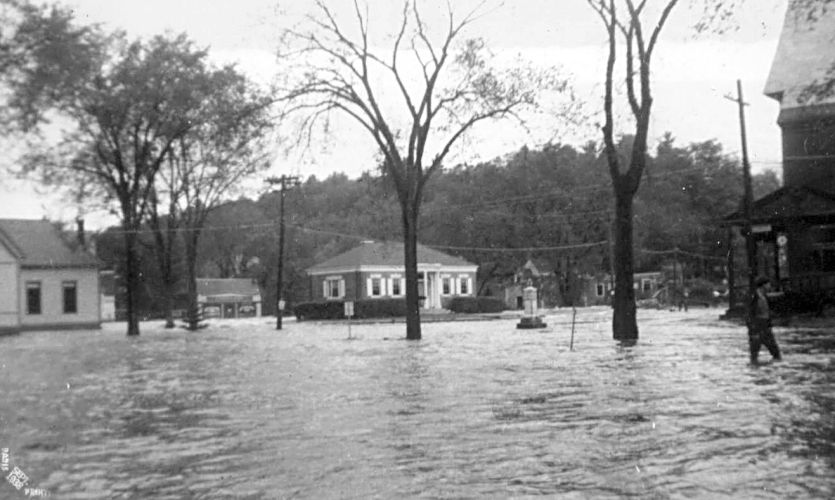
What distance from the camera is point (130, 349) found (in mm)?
34531

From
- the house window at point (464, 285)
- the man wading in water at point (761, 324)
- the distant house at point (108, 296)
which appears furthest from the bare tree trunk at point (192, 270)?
the man wading in water at point (761, 324)

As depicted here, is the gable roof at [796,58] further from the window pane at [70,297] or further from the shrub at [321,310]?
the window pane at [70,297]

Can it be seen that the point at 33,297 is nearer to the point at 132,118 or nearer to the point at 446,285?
the point at 132,118

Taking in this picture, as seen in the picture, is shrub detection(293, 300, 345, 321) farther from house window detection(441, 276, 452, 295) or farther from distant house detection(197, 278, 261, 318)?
distant house detection(197, 278, 261, 318)

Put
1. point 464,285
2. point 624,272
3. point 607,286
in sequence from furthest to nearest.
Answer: point 607,286 → point 464,285 → point 624,272

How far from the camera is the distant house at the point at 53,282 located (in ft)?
206

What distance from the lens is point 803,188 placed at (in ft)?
124

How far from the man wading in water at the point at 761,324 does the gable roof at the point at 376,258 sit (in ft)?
188

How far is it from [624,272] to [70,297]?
45.3m

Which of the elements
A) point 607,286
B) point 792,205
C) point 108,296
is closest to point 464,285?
point 607,286

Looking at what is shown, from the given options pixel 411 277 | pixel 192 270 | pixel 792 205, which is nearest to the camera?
pixel 411 277

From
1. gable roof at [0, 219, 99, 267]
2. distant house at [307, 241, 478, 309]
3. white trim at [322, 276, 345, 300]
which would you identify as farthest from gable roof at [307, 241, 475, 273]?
gable roof at [0, 219, 99, 267]

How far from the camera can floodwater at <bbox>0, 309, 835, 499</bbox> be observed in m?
7.92

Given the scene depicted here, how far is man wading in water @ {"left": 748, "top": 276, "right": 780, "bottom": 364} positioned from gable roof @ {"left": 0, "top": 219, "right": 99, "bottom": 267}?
52.4 meters
